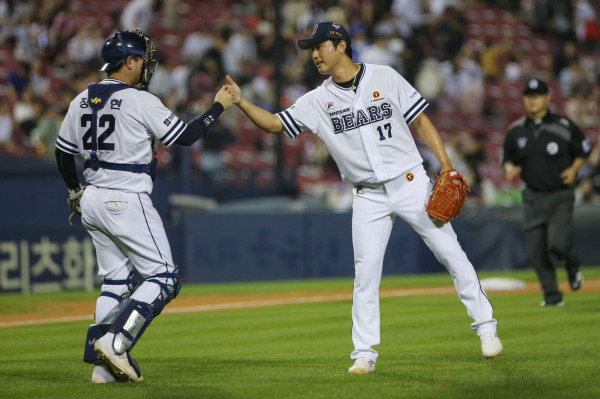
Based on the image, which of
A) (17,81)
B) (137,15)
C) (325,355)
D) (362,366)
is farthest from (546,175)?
(137,15)

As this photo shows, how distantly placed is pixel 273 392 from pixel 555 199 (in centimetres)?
575

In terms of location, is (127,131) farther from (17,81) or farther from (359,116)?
(17,81)

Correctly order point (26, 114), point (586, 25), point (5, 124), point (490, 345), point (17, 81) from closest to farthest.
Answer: point (490, 345)
point (5, 124)
point (26, 114)
point (17, 81)
point (586, 25)

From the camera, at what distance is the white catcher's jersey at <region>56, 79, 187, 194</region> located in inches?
237

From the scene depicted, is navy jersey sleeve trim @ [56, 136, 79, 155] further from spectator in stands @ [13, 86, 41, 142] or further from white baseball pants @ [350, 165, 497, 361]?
spectator in stands @ [13, 86, 41, 142]

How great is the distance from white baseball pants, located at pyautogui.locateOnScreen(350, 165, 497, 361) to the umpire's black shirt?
4.20 metres

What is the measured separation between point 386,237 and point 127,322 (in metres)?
1.84

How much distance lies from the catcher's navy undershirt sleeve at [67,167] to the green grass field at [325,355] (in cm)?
132

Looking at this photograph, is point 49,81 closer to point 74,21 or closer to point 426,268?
point 74,21

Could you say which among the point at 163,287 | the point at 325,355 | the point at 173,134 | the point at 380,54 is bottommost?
the point at 325,355

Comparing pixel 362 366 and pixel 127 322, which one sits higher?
pixel 127 322

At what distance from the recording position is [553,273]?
34.5 ft

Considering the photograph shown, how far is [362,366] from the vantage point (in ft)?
20.3

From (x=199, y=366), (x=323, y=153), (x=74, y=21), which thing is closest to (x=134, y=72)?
(x=199, y=366)
